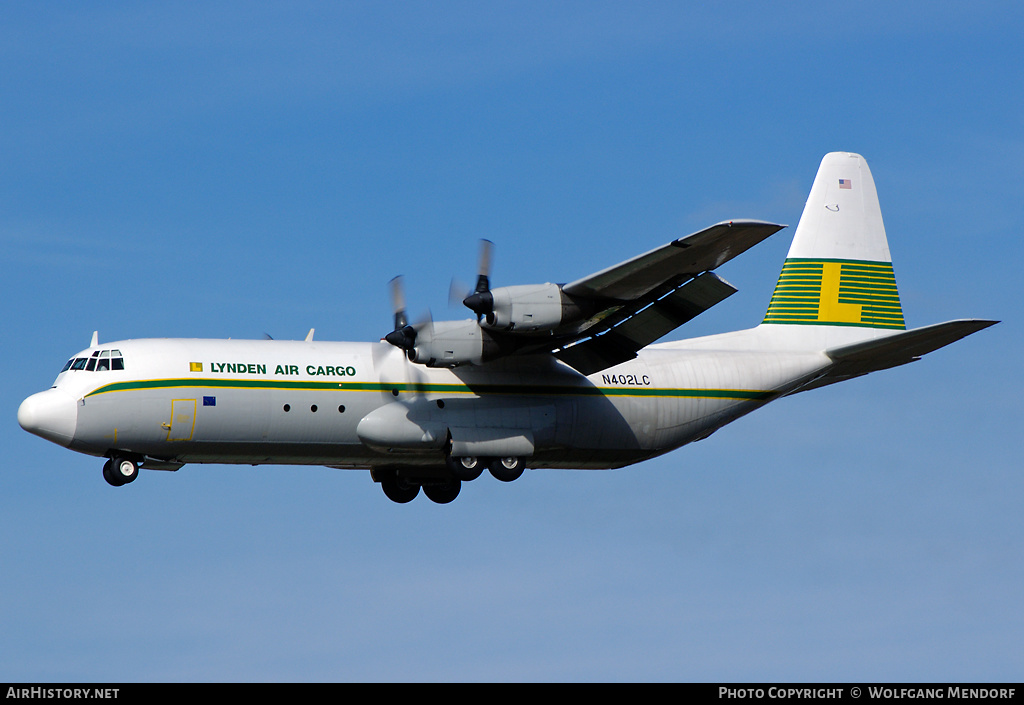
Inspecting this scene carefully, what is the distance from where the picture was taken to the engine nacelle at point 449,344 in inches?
921

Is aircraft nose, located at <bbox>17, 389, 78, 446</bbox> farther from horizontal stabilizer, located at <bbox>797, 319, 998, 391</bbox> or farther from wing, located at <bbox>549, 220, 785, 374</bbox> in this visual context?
horizontal stabilizer, located at <bbox>797, 319, 998, 391</bbox>

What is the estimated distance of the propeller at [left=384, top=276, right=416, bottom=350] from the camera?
2344cm

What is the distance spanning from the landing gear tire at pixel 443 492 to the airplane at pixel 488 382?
0.09ft

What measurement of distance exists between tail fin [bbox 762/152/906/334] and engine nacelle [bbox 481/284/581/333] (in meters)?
6.65

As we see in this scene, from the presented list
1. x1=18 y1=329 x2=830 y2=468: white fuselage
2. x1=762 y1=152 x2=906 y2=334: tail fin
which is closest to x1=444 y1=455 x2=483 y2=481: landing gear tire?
x1=18 y1=329 x2=830 y2=468: white fuselage

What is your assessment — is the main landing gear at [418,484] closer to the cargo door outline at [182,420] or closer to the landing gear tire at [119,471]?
the cargo door outline at [182,420]

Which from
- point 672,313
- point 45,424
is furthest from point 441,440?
point 45,424

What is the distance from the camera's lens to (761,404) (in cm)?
2694

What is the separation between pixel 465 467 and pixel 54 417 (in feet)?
22.5

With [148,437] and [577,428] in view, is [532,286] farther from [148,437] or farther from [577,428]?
[148,437]
